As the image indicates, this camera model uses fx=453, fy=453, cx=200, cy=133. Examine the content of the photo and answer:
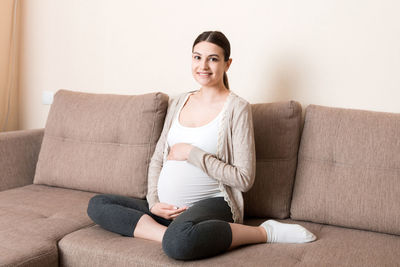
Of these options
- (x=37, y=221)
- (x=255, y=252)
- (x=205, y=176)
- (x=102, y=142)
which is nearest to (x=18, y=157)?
(x=102, y=142)

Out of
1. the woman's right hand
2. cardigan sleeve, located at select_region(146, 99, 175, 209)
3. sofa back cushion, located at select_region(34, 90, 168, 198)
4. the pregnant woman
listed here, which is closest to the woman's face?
the pregnant woman

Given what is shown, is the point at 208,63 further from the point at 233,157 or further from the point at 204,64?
the point at 233,157

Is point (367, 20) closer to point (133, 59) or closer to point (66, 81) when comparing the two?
point (133, 59)

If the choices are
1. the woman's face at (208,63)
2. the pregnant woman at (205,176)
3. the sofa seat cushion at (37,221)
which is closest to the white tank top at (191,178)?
the pregnant woman at (205,176)

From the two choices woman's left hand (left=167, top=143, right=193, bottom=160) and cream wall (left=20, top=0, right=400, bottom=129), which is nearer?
woman's left hand (left=167, top=143, right=193, bottom=160)

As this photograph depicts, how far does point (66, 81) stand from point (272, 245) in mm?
1823

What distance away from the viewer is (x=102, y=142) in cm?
225

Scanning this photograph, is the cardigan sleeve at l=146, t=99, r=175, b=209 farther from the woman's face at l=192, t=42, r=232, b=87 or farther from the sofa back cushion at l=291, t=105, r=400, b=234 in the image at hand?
the sofa back cushion at l=291, t=105, r=400, b=234

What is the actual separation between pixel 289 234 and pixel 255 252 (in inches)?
7.1

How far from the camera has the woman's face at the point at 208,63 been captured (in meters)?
1.83

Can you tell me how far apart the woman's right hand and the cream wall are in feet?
2.65

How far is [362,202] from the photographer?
5.80 ft

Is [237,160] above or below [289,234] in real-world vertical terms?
above

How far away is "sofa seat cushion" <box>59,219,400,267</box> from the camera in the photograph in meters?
1.43
